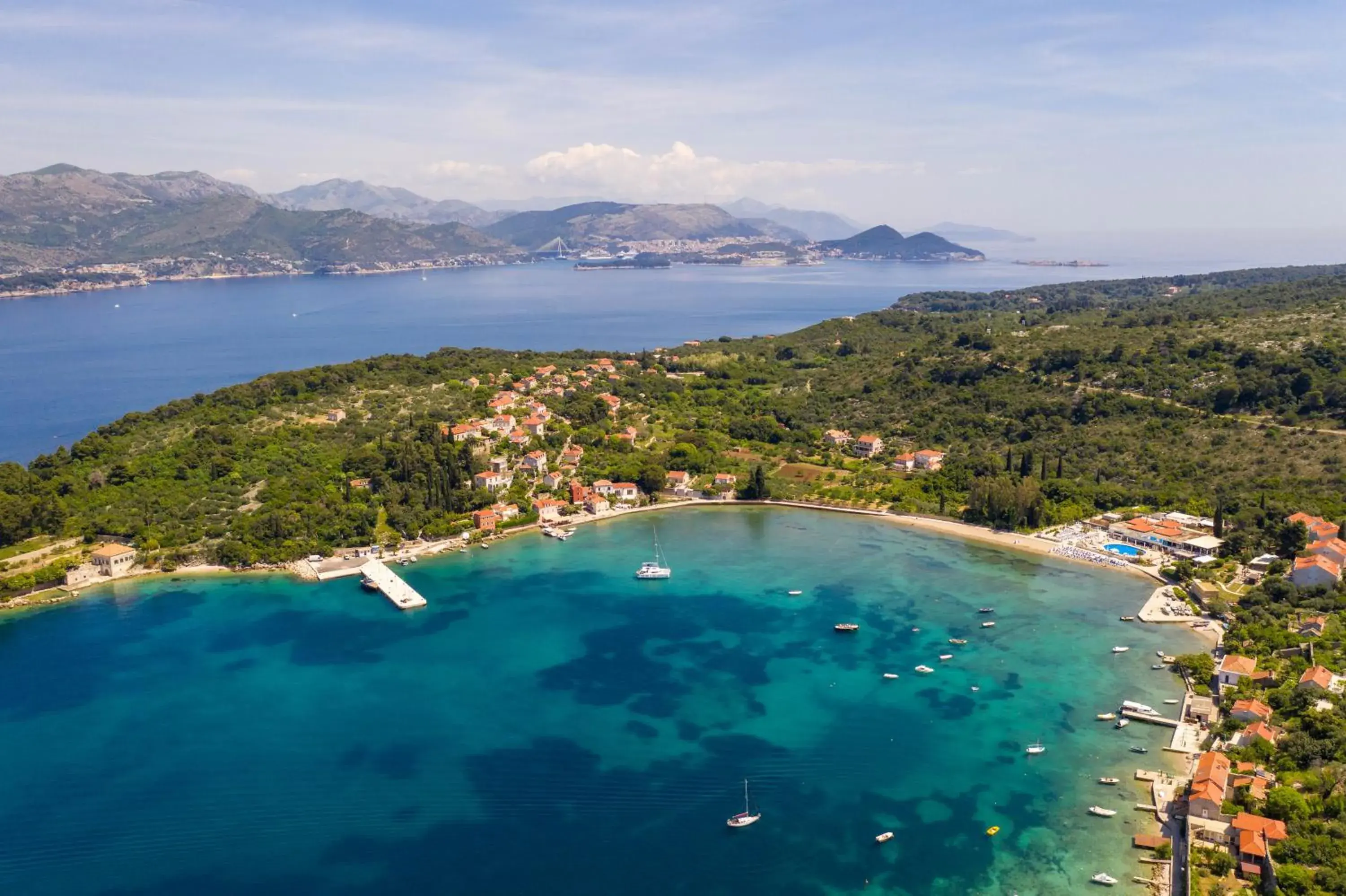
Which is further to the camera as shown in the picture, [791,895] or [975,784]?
[975,784]

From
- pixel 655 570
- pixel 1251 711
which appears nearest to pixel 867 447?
pixel 655 570

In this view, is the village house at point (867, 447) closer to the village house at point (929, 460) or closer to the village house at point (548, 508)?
the village house at point (929, 460)

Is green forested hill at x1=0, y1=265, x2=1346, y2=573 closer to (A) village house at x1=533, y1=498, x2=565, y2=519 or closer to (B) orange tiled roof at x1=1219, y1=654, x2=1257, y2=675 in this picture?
(A) village house at x1=533, y1=498, x2=565, y2=519

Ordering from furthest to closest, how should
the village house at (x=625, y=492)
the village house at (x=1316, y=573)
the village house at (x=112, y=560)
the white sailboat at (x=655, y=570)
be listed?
the village house at (x=625, y=492) < the village house at (x=112, y=560) < the white sailboat at (x=655, y=570) < the village house at (x=1316, y=573)

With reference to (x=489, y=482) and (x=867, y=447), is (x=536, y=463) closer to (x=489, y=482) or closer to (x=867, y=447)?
(x=489, y=482)

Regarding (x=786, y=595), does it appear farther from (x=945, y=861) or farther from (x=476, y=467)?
(x=476, y=467)

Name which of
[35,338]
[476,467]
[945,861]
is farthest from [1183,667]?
A: [35,338]

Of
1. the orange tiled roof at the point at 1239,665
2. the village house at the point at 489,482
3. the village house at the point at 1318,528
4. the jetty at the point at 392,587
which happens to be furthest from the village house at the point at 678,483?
the village house at the point at 1318,528
